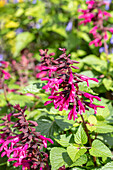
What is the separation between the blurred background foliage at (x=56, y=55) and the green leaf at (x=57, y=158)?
67 mm

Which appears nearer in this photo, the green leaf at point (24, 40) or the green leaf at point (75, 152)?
the green leaf at point (75, 152)

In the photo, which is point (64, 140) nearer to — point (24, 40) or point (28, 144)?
point (28, 144)

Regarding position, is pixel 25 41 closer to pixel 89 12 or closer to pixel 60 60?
pixel 89 12

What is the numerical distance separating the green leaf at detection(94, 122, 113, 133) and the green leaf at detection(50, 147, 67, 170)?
0.82ft

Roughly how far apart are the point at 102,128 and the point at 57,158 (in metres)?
0.33

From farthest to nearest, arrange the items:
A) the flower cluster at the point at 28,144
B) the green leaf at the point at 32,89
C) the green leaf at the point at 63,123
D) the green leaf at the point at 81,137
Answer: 1. the green leaf at the point at 32,89
2. the green leaf at the point at 63,123
3. the green leaf at the point at 81,137
4. the flower cluster at the point at 28,144

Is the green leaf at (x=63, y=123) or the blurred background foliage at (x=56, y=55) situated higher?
the blurred background foliage at (x=56, y=55)

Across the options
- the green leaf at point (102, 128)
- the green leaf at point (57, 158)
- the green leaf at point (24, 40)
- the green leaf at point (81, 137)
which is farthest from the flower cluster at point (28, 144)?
the green leaf at point (24, 40)

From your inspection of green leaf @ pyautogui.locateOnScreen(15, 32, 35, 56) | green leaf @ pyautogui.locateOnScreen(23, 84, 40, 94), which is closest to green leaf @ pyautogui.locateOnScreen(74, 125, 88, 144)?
green leaf @ pyautogui.locateOnScreen(23, 84, 40, 94)

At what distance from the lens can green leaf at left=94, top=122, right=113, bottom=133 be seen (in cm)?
114

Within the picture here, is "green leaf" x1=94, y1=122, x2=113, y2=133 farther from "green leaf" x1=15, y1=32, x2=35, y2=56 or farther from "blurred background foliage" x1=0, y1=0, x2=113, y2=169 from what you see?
"green leaf" x1=15, y1=32, x2=35, y2=56

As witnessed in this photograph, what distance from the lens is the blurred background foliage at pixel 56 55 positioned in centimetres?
136

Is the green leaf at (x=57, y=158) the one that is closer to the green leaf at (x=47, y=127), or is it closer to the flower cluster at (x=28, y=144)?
the flower cluster at (x=28, y=144)

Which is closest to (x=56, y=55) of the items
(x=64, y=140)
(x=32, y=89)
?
(x=32, y=89)
